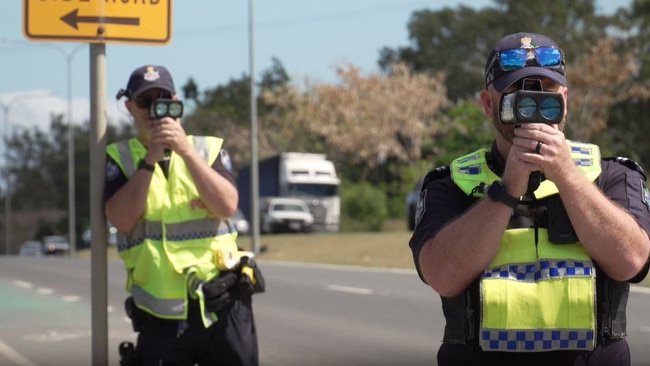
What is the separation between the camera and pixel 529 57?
3.05 metres

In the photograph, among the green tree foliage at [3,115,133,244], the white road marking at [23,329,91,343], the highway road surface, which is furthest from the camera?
the green tree foliage at [3,115,133,244]

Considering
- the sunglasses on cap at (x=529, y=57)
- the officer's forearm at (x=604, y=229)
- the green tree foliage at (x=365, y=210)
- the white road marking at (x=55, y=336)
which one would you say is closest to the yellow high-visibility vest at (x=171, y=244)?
the sunglasses on cap at (x=529, y=57)

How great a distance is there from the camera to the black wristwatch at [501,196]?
293 cm

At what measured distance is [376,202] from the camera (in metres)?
45.7

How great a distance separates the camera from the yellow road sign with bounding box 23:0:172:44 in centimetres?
494

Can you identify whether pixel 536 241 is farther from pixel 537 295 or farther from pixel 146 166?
pixel 146 166

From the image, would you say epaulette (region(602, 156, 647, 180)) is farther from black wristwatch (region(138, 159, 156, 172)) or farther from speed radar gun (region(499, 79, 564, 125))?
black wristwatch (region(138, 159, 156, 172))

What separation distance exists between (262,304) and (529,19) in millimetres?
49335

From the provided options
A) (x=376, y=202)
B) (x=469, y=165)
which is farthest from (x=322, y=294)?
(x=376, y=202)

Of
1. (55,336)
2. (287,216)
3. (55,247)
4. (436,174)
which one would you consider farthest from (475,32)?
(436,174)

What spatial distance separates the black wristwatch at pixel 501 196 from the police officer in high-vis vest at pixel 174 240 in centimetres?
194

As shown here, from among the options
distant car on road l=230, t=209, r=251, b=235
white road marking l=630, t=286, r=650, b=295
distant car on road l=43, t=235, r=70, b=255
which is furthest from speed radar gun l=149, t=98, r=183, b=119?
distant car on road l=43, t=235, r=70, b=255

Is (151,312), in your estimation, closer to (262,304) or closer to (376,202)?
(262,304)

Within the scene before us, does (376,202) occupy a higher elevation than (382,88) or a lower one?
lower
